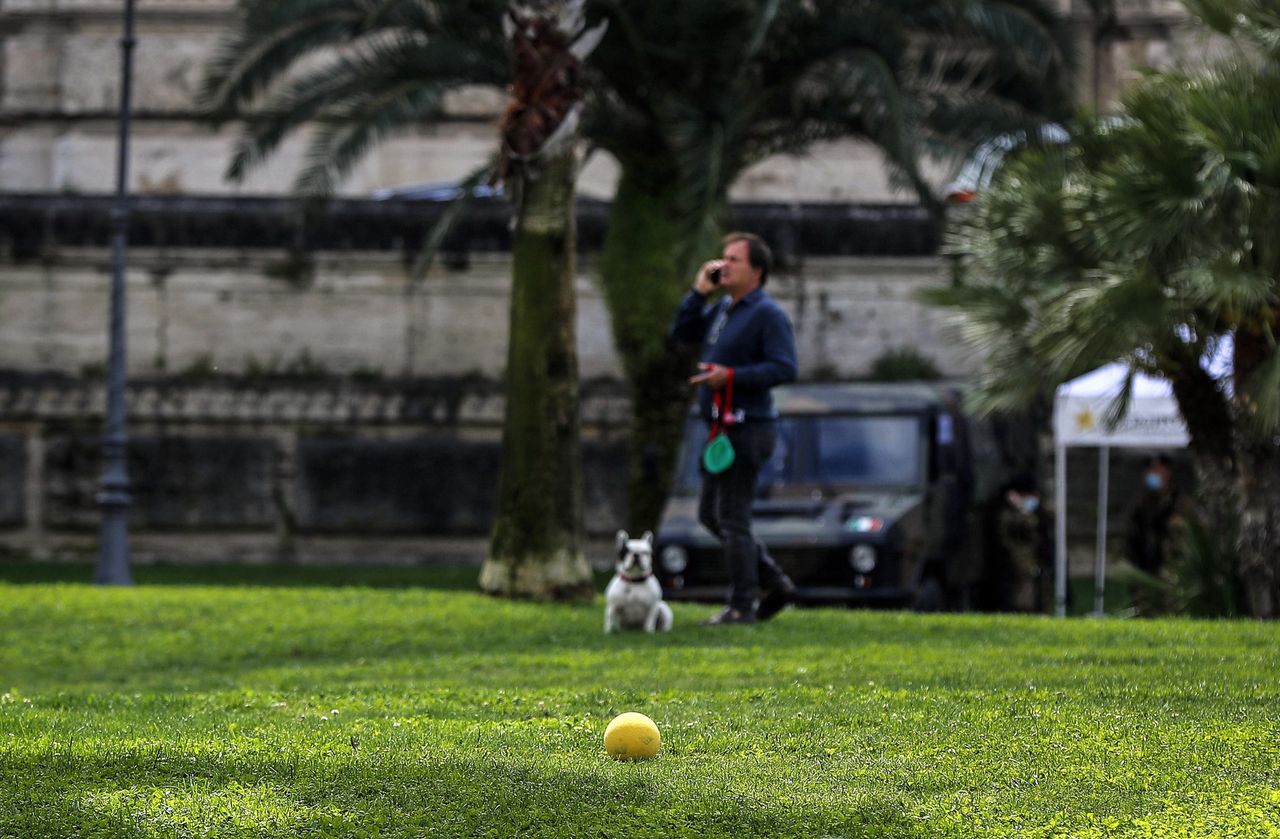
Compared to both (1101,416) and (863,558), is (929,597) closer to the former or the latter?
(863,558)

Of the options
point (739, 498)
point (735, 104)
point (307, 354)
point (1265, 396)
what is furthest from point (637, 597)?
point (307, 354)

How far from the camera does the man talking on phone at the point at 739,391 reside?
10.7 meters

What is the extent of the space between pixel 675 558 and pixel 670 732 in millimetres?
9522

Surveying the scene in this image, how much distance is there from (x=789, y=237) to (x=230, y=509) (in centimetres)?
747

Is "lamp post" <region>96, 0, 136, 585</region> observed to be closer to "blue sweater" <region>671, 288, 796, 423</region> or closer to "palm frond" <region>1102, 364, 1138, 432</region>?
"palm frond" <region>1102, 364, 1138, 432</region>

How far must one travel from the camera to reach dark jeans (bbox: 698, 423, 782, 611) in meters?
10.7

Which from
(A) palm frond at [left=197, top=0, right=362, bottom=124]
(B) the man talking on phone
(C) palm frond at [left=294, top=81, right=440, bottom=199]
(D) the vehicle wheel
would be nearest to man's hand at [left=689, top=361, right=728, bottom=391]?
(B) the man talking on phone

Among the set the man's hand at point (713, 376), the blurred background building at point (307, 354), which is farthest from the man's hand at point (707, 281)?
the blurred background building at point (307, 354)

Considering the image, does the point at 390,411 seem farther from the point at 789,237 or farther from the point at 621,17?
the point at 621,17

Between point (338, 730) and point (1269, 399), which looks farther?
point (1269, 399)

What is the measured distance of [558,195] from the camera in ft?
47.1

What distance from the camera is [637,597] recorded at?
11.2 metres

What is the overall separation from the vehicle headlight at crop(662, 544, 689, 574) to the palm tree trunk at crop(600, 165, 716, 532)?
2921 millimetres

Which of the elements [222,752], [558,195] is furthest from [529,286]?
[222,752]
